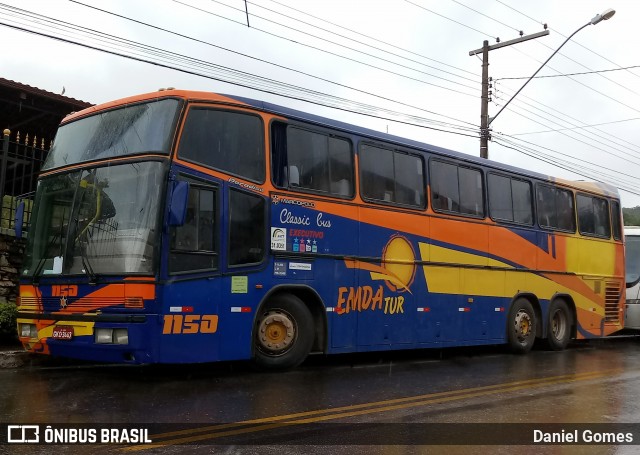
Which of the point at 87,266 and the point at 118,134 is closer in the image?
the point at 87,266

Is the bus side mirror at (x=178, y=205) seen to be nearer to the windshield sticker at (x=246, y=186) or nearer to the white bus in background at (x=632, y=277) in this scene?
the windshield sticker at (x=246, y=186)

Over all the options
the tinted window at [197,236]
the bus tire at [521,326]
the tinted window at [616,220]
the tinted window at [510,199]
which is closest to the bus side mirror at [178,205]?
the tinted window at [197,236]

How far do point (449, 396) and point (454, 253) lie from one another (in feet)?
13.6

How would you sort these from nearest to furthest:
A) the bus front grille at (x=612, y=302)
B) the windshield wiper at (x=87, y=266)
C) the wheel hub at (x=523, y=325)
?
the windshield wiper at (x=87, y=266) < the wheel hub at (x=523, y=325) < the bus front grille at (x=612, y=302)

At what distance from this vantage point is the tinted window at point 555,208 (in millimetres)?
13805

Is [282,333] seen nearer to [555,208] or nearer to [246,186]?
[246,186]

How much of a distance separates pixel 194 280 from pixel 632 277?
13.9 meters

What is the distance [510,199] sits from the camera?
1301cm

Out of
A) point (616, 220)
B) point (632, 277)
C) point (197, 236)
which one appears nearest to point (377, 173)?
point (197, 236)

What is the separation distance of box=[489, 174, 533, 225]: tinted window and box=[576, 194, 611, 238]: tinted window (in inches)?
83.3

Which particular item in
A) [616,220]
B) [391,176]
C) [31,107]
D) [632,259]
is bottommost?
[632,259]

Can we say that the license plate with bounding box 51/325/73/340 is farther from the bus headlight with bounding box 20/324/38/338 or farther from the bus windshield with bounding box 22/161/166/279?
the bus windshield with bounding box 22/161/166/279

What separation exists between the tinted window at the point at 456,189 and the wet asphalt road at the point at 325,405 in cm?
292

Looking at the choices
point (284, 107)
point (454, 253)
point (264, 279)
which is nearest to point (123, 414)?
point (264, 279)
